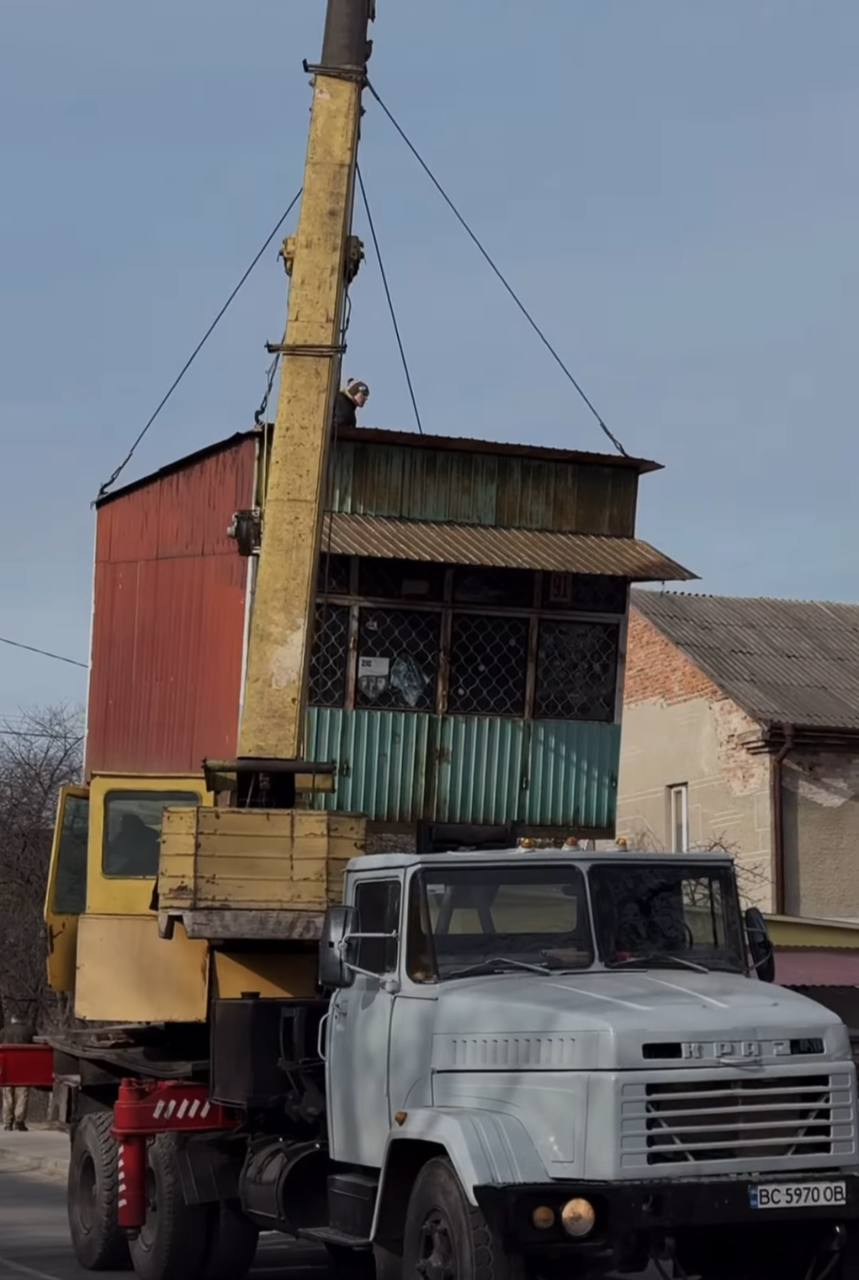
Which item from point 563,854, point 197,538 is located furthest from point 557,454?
point 563,854

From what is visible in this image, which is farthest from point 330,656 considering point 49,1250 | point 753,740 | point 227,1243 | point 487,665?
point 753,740

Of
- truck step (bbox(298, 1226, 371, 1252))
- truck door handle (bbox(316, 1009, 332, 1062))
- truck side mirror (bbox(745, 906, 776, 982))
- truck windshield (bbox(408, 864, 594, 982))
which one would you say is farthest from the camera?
truck door handle (bbox(316, 1009, 332, 1062))

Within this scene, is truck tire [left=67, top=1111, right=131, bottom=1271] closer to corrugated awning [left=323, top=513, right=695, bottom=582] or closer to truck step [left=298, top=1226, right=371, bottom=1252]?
truck step [left=298, top=1226, right=371, bottom=1252]

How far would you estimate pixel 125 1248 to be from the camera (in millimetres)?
12164

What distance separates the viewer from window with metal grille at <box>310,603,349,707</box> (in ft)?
62.3

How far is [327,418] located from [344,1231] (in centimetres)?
613

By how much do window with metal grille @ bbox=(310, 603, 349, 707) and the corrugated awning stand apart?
2.15 feet

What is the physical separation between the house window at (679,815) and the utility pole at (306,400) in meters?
17.4

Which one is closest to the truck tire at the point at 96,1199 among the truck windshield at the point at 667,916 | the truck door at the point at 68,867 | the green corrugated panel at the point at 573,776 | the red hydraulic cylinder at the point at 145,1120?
the red hydraulic cylinder at the point at 145,1120

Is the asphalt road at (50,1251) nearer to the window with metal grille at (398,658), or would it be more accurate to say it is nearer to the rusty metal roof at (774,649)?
the window with metal grille at (398,658)

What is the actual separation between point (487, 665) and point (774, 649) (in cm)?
1294

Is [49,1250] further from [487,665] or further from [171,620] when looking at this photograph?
[171,620]

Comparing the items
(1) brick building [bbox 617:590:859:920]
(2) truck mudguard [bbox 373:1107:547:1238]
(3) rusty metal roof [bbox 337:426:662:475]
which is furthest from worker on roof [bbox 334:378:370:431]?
(1) brick building [bbox 617:590:859:920]

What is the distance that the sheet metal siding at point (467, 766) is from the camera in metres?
19.1
